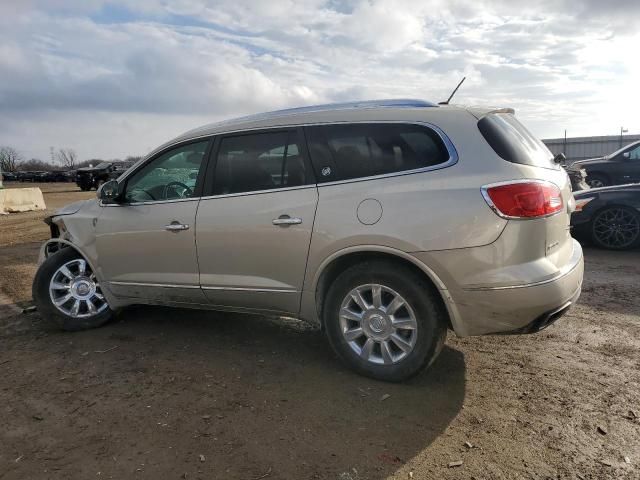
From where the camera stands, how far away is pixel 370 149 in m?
3.51

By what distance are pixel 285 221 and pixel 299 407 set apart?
1.28 meters

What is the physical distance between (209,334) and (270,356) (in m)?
0.81

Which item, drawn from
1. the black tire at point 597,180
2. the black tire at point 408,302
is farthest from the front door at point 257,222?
the black tire at point 597,180

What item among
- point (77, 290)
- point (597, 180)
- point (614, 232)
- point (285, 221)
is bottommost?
point (614, 232)

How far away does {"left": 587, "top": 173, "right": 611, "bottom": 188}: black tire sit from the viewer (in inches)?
541

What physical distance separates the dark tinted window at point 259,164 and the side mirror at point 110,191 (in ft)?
3.53

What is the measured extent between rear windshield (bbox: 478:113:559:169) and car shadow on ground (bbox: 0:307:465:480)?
62.3 inches

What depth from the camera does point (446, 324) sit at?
132 inches

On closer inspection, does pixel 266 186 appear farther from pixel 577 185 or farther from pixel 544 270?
pixel 577 185

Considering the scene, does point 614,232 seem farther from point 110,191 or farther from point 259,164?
point 110,191

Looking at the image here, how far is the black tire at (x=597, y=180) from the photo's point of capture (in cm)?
1374

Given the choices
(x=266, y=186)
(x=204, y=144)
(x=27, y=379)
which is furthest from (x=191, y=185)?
(x=27, y=379)

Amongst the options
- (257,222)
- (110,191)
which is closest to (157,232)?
(110,191)

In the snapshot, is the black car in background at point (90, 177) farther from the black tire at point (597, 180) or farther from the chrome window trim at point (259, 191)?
the chrome window trim at point (259, 191)
